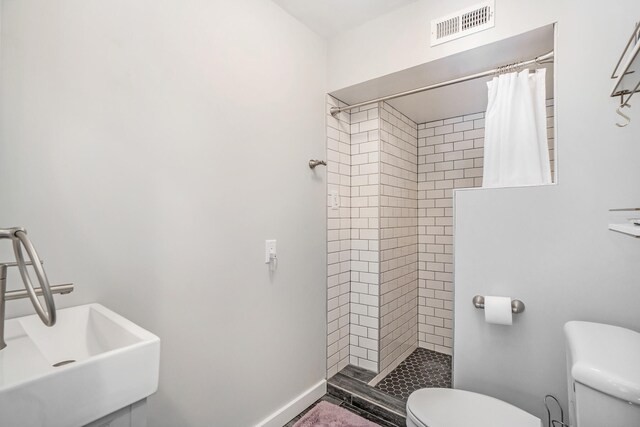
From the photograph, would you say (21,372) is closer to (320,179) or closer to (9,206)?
(9,206)

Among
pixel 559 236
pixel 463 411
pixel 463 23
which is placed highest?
pixel 463 23

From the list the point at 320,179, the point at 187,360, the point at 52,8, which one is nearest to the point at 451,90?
the point at 320,179

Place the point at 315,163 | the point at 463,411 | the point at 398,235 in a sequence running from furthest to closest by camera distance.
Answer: the point at 398,235, the point at 315,163, the point at 463,411

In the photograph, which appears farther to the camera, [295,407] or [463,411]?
[295,407]

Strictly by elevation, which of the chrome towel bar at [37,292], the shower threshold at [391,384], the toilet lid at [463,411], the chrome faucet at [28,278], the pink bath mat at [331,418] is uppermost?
the chrome faucet at [28,278]

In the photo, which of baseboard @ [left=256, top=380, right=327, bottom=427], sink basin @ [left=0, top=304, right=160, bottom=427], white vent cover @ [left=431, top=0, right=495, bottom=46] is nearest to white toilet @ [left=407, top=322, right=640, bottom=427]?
baseboard @ [left=256, top=380, right=327, bottom=427]

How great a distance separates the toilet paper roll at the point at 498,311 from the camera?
1363 millimetres

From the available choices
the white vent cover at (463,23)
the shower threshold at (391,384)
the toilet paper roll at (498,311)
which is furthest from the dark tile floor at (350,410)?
the white vent cover at (463,23)

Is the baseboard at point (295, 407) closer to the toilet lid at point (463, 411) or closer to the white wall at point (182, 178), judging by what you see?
the white wall at point (182, 178)

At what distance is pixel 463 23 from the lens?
1.64 m

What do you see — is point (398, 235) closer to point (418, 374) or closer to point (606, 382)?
point (418, 374)

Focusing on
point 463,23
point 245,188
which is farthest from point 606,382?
point 463,23

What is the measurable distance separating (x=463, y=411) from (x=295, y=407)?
105 centimetres

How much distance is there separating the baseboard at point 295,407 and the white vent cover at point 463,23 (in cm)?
228
